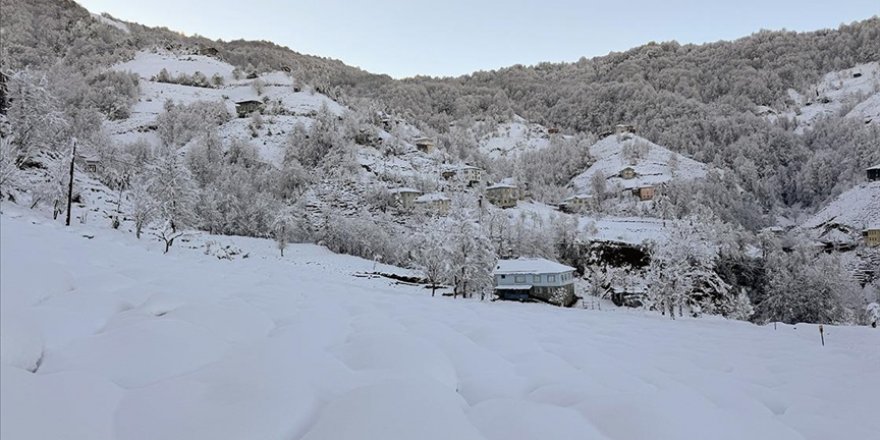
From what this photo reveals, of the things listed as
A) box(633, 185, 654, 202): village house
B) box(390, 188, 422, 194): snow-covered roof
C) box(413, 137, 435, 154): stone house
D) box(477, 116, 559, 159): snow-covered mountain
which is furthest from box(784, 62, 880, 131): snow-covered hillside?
box(390, 188, 422, 194): snow-covered roof

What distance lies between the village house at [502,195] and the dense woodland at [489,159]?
12.6 m

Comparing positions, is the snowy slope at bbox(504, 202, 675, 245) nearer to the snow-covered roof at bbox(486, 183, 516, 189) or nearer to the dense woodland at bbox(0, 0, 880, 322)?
the dense woodland at bbox(0, 0, 880, 322)

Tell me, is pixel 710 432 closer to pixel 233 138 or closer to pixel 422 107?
pixel 233 138

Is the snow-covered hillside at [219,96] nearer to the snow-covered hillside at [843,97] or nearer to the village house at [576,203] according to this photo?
the village house at [576,203]

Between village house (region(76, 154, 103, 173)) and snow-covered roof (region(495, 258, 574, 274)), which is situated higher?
village house (region(76, 154, 103, 173))

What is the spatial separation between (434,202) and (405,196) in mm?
4703

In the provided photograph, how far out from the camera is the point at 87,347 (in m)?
2.18

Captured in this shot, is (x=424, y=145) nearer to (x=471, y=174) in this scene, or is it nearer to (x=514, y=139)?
(x=471, y=174)

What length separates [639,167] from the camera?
9700 centimetres

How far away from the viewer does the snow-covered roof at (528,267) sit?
4309 centimetres

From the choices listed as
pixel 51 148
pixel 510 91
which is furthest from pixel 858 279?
pixel 510 91

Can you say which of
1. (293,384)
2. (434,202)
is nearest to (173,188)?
(434,202)

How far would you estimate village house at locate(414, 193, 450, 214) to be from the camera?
64688mm

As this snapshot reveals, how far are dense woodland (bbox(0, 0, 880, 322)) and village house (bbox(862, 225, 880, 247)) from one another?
8316 mm
